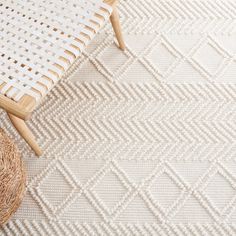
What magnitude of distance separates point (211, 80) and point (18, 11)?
562mm

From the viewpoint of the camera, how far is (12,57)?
34.5 inches

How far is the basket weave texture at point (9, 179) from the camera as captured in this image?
0.87 metres

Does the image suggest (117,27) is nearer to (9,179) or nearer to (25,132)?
(25,132)

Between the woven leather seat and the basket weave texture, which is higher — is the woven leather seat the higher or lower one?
the higher one

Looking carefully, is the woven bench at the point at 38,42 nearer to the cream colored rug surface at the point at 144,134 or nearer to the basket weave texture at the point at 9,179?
the basket weave texture at the point at 9,179

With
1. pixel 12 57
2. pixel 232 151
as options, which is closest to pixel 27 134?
pixel 12 57

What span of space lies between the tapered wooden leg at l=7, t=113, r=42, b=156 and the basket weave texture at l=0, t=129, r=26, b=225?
0.04m

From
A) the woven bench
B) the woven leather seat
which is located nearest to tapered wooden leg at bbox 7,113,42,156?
the woven bench

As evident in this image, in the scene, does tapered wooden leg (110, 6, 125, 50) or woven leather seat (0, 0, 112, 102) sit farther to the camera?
tapered wooden leg (110, 6, 125, 50)

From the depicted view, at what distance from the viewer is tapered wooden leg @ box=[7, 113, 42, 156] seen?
93 cm

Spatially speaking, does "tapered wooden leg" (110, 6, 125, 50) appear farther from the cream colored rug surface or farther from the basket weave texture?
the basket weave texture

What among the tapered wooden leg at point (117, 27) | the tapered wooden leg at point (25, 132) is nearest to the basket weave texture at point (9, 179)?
the tapered wooden leg at point (25, 132)

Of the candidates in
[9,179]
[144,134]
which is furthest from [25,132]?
[144,134]

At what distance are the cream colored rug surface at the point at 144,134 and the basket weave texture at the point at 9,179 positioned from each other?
0.08 meters
